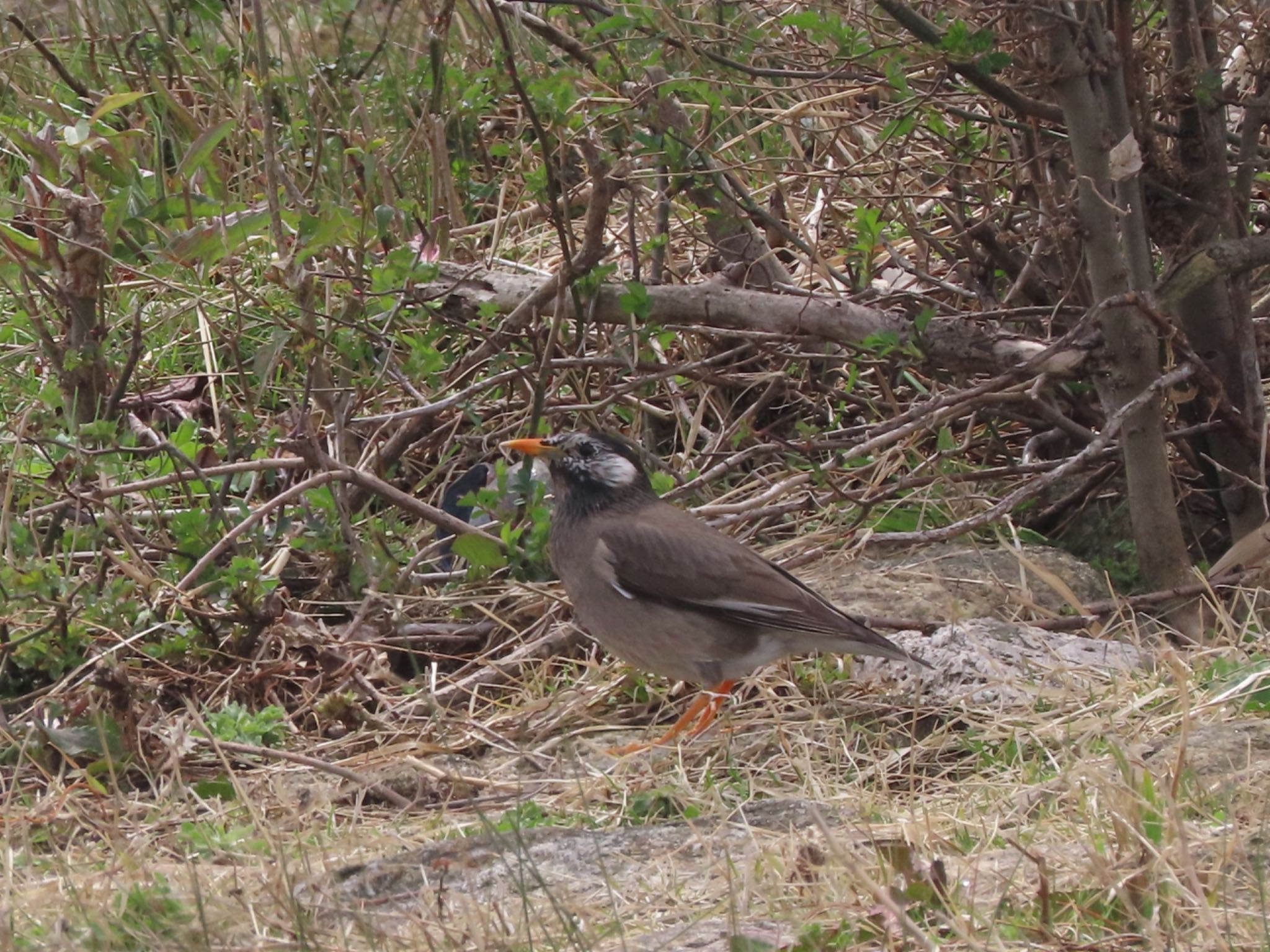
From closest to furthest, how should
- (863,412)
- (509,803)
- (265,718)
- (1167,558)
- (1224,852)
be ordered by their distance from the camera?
(1224,852) < (509,803) < (265,718) < (1167,558) < (863,412)

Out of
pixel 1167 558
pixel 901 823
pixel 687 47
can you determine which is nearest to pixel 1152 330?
pixel 1167 558

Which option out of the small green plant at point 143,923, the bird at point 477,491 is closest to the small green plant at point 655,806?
the small green plant at point 143,923

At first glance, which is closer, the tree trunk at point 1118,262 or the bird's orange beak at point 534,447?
the tree trunk at point 1118,262

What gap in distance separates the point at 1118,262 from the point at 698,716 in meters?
1.81

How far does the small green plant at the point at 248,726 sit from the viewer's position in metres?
4.41

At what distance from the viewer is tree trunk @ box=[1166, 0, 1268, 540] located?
15.4 ft

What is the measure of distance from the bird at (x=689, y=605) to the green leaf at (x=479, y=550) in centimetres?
22

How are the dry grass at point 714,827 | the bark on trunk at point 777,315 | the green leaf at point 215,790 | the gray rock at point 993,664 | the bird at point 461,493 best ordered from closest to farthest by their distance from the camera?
the dry grass at point 714,827, the green leaf at point 215,790, the gray rock at point 993,664, the bark on trunk at point 777,315, the bird at point 461,493

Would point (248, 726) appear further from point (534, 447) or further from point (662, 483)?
point (662, 483)

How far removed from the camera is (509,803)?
13.1 feet

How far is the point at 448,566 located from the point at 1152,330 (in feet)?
8.18

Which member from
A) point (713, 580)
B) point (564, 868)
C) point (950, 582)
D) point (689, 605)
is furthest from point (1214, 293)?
point (564, 868)

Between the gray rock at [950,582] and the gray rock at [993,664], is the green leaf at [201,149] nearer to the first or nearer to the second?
the gray rock at [950,582]

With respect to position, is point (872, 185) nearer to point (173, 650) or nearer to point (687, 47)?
point (687, 47)
